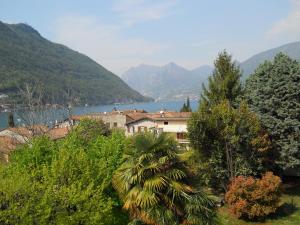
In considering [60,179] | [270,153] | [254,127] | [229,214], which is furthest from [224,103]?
[60,179]

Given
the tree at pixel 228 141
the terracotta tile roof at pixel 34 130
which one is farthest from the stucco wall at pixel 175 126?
the tree at pixel 228 141

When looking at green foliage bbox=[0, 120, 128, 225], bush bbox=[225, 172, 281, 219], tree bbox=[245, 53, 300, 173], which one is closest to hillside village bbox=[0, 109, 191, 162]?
tree bbox=[245, 53, 300, 173]

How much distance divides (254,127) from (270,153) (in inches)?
120

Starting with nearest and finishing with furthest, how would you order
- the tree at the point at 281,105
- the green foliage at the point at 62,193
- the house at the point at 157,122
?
the green foliage at the point at 62,193 → the tree at the point at 281,105 → the house at the point at 157,122

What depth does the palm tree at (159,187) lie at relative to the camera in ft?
53.3

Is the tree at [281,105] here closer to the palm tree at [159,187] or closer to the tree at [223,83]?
the tree at [223,83]

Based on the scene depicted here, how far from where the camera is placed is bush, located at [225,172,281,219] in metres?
27.2

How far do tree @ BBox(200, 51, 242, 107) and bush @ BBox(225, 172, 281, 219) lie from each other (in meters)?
10.6

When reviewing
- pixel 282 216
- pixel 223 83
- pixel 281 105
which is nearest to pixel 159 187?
pixel 282 216

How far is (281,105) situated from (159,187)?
19074 millimetres

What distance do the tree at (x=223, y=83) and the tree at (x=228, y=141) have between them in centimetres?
568

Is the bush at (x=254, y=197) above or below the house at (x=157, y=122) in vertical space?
below

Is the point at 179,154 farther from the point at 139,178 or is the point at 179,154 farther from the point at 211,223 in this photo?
the point at 211,223

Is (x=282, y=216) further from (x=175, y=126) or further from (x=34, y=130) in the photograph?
(x=175, y=126)
